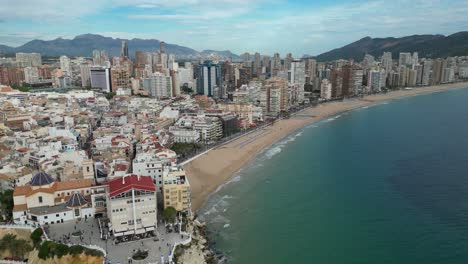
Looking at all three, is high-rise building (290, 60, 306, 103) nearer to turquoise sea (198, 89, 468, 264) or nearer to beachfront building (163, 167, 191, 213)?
turquoise sea (198, 89, 468, 264)

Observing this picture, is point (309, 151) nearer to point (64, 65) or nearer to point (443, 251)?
point (443, 251)

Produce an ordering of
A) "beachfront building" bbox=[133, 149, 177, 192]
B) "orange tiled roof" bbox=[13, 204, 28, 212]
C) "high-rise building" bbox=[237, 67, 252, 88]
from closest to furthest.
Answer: "orange tiled roof" bbox=[13, 204, 28, 212]
"beachfront building" bbox=[133, 149, 177, 192]
"high-rise building" bbox=[237, 67, 252, 88]

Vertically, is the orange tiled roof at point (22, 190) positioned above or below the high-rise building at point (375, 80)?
below

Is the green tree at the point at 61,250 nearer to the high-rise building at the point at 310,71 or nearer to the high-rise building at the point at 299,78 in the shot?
the high-rise building at the point at 299,78

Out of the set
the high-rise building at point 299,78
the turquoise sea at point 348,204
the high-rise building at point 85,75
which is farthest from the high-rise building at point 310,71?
the high-rise building at point 85,75

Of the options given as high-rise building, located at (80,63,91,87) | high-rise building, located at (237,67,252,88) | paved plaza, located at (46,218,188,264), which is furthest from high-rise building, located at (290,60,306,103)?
paved plaza, located at (46,218,188,264)

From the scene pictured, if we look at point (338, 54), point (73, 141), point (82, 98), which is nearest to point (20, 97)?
point (82, 98)
